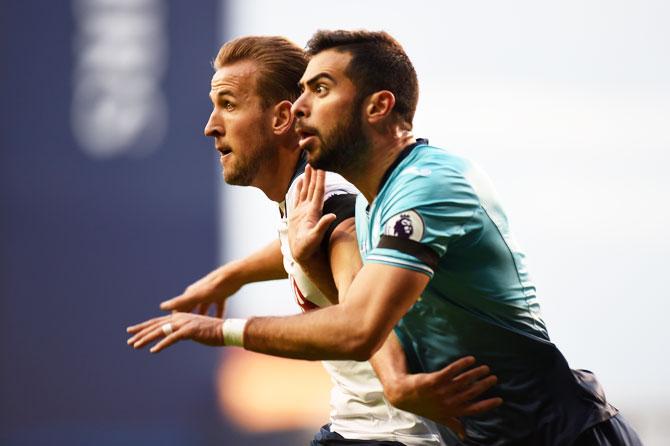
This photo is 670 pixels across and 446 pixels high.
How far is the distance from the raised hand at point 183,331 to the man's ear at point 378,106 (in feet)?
2.77

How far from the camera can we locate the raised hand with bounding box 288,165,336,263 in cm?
421

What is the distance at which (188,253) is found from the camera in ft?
62.6

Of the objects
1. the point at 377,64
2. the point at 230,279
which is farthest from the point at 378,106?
the point at 230,279

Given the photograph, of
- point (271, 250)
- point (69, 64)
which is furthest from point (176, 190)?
point (271, 250)

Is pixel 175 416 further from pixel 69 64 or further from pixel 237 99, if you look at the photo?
pixel 237 99

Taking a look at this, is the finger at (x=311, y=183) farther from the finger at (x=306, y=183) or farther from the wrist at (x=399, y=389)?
the wrist at (x=399, y=389)

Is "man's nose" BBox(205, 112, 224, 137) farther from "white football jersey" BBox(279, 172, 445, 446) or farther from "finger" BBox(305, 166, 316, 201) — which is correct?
"finger" BBox(305, 166, 316, 201)

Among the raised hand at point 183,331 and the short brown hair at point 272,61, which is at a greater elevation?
the short brown hair at point 272,61

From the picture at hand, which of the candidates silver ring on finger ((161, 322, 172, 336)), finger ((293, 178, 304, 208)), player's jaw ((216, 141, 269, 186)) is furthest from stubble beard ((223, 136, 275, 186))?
silver ring on finger ((161, 322, 172, 336))

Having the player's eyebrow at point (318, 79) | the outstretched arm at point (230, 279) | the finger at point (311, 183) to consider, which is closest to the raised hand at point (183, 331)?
the finger at point (311, 183)

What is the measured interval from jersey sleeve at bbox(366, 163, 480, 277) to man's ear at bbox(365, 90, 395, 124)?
0.99 ft

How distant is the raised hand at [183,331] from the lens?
3959mm

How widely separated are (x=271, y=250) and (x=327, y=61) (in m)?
1.50

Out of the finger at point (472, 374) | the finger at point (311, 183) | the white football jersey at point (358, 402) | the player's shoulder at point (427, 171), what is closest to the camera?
the player's shoulder at point (427, 171)
